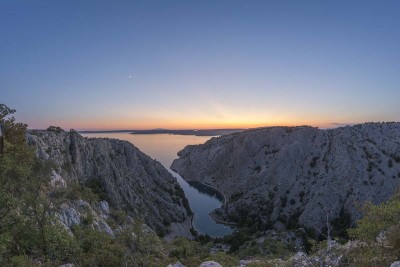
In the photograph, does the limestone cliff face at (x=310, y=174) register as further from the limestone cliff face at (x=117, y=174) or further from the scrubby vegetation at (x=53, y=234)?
the scrubby vegetation at (x=53, y=234)

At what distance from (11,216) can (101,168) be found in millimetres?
63286

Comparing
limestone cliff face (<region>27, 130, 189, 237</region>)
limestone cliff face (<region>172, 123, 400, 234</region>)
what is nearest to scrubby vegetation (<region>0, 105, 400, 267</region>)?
limestone cliff face (<region>27, 130, 189, 237</region>)

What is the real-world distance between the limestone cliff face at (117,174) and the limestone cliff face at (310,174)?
23.2 meters

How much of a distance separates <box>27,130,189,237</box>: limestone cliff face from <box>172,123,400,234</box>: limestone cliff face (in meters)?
23.2

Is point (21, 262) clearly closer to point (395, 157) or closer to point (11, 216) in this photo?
point (11, 216)

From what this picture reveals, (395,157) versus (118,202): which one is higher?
(395,157)

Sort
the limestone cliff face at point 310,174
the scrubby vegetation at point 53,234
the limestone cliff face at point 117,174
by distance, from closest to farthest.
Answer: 1. the scrubby vegetation at point 53,234
2. the limestone cliff face at point 117,174
3. the limestone cliff face at point 310,174

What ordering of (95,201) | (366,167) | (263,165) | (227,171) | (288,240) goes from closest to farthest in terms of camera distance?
(95,201) < (288,240) < (366,167) < (263,165) < (227,171)

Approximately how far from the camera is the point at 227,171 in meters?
152

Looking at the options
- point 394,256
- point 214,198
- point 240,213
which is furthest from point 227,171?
point 394,256

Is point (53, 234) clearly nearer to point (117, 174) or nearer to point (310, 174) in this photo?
point (117, 174)

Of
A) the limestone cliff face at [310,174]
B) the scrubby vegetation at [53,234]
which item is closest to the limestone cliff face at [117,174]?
the scrubby vegetation at [53,234]

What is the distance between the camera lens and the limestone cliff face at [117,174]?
2422 inches

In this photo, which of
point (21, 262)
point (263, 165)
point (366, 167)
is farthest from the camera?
point (263, 165)
